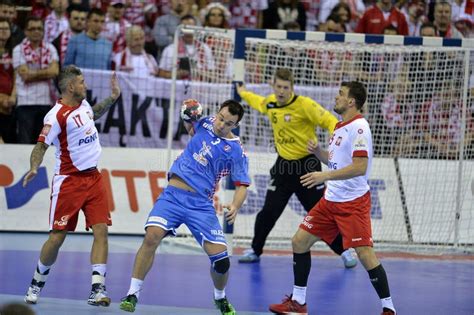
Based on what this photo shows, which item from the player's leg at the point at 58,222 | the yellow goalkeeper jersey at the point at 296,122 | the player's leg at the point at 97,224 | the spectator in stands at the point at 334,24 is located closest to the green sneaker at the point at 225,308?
the player's leg at the point at 97,224

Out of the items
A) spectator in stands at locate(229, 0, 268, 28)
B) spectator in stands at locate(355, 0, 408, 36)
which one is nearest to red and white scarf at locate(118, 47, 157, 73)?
spectator in stands at locate(229, 0, 268, 28)

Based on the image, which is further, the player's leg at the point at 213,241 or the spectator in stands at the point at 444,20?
the spectator in stands at the point at 444,20

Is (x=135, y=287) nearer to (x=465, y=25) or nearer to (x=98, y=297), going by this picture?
(x=98, y=297)

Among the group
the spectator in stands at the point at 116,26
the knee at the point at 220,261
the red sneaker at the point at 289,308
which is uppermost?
the spectator in stands at the point at 116,26

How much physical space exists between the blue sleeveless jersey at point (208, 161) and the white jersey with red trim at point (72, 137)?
924 mm

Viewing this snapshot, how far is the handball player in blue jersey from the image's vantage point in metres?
8.40

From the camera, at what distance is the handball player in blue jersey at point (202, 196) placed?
8398 mm

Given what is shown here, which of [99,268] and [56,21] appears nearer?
[99,268]

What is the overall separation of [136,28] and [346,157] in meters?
7.26

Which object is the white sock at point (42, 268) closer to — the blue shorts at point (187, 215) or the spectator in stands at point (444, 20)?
the blue shorts at point (187, 215)

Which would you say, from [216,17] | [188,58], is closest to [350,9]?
[216,17]

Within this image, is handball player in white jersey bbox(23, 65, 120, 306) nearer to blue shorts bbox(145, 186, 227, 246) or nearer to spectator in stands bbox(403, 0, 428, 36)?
blue shorts bbox(145, 186, 227, 246)

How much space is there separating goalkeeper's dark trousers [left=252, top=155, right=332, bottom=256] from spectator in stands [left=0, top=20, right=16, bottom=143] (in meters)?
4.62

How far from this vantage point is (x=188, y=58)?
14.9 m
